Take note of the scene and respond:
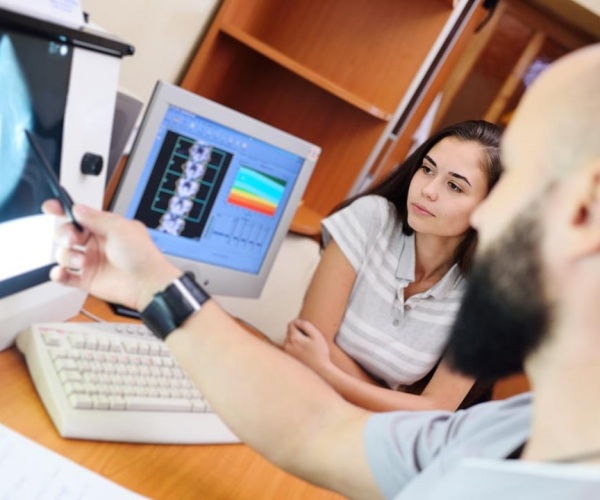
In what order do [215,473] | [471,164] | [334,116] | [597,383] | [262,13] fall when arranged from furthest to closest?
1. [334,116]
2. [262,13]
3. [471,164]
4. [215,473]
5. [597,383]

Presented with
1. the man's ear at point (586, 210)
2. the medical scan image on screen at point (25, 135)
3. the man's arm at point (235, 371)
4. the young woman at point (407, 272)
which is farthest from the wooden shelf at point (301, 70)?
the man's ear at point (586, 210)

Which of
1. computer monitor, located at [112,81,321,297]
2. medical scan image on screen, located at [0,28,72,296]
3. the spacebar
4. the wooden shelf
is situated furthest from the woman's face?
medical scan image on screen, located at [0,28,72,296]

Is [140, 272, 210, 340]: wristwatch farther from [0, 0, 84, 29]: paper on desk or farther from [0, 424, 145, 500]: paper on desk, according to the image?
[0, 0, 84, 29]: paper on desk

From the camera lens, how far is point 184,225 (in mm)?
1282

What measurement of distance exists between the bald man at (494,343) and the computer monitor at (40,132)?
66mm

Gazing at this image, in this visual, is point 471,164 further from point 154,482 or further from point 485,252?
point 154,482

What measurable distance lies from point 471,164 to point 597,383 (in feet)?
2.94

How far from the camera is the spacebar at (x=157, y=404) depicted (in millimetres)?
961

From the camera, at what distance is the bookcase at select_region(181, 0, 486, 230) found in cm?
210

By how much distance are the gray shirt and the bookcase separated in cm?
130

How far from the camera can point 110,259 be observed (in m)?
0.87

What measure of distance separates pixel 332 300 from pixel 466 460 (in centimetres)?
84

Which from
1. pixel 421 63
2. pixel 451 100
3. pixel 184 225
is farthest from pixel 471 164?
pixel 451 100

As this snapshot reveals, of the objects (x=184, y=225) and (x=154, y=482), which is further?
(x=184, y=225)
